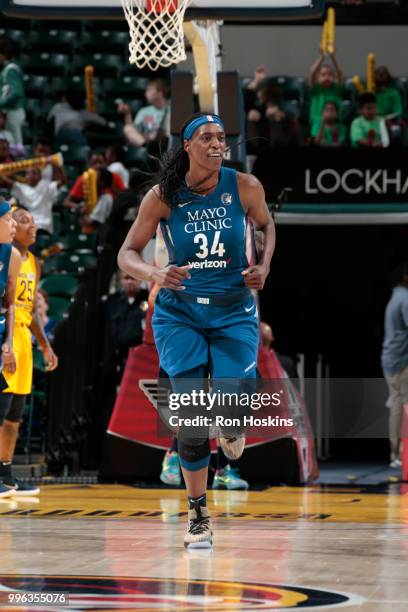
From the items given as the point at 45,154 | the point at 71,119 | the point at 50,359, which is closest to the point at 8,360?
the point at 50,359

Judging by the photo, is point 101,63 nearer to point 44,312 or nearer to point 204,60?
point 44,312

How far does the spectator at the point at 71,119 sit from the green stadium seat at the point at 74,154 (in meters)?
0.10

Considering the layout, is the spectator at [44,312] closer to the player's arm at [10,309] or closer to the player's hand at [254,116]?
the player's arm at [10,309]

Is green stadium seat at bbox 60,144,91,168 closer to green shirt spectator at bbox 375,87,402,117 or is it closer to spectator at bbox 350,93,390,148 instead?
spectator at bbox 350,93,390,148

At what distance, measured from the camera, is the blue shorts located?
630cm

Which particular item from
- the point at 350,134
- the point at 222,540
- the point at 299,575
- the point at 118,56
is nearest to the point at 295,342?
the point at 350,134

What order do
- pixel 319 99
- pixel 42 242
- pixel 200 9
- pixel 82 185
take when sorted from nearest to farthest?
pixel 200 9 < pixel 42 242 < pixel 82 185 < pixel 319 99

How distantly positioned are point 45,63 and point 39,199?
4.63 m

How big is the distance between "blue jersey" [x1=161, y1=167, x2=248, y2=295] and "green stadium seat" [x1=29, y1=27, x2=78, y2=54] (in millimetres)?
14420

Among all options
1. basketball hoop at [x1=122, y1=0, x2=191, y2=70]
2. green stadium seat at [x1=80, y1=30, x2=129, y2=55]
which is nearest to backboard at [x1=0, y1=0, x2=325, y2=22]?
basketball hoop at [x1=122, y1=0, x2=191, y2=70]

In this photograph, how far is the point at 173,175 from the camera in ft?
21.4

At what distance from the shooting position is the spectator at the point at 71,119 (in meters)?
18.0

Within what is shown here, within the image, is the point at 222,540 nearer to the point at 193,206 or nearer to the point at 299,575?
the point at 299,575

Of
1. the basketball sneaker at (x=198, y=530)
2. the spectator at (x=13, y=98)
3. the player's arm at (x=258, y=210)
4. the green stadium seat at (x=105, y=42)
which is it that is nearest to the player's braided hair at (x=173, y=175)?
the player's arm at (x=258, y=210)
